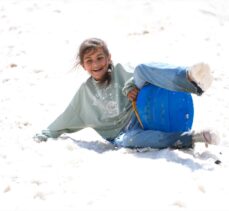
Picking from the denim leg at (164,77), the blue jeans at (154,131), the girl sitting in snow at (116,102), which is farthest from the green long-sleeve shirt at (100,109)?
the denim leg at (164,77)

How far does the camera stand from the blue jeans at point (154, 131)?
3.17 m

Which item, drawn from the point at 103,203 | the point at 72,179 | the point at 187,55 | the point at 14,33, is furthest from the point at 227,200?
the point at 14,33

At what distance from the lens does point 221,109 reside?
4.74 metres

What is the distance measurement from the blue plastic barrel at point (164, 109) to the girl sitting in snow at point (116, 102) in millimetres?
74

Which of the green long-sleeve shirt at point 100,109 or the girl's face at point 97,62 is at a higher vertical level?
the girl's face at point 97,62

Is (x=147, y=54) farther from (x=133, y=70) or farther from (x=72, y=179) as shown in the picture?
(x=72, y=179)

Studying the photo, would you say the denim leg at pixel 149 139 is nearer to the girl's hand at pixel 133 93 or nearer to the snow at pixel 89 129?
the snow at pixel 89 129

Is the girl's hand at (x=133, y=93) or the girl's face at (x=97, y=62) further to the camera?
the girl's face at (x=97, y=62)

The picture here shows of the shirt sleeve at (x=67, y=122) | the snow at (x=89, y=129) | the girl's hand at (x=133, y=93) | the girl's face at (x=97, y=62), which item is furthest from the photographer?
the shirt sleeve at (x=67, y=122)

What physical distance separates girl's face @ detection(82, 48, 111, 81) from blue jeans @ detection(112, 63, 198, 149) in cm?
35

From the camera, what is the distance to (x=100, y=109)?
3.93 meters

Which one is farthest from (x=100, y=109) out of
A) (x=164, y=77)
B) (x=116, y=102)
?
(x=164, y=77)

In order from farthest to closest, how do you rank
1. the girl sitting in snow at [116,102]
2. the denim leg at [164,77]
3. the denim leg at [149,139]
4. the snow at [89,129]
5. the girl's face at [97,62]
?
the girl's face at [97,62], the denim leg at [149,139], the girl sitting in snow at [116,102], the denim leg at [164,77], the snow at [89,129]

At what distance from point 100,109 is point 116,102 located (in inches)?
6.3
